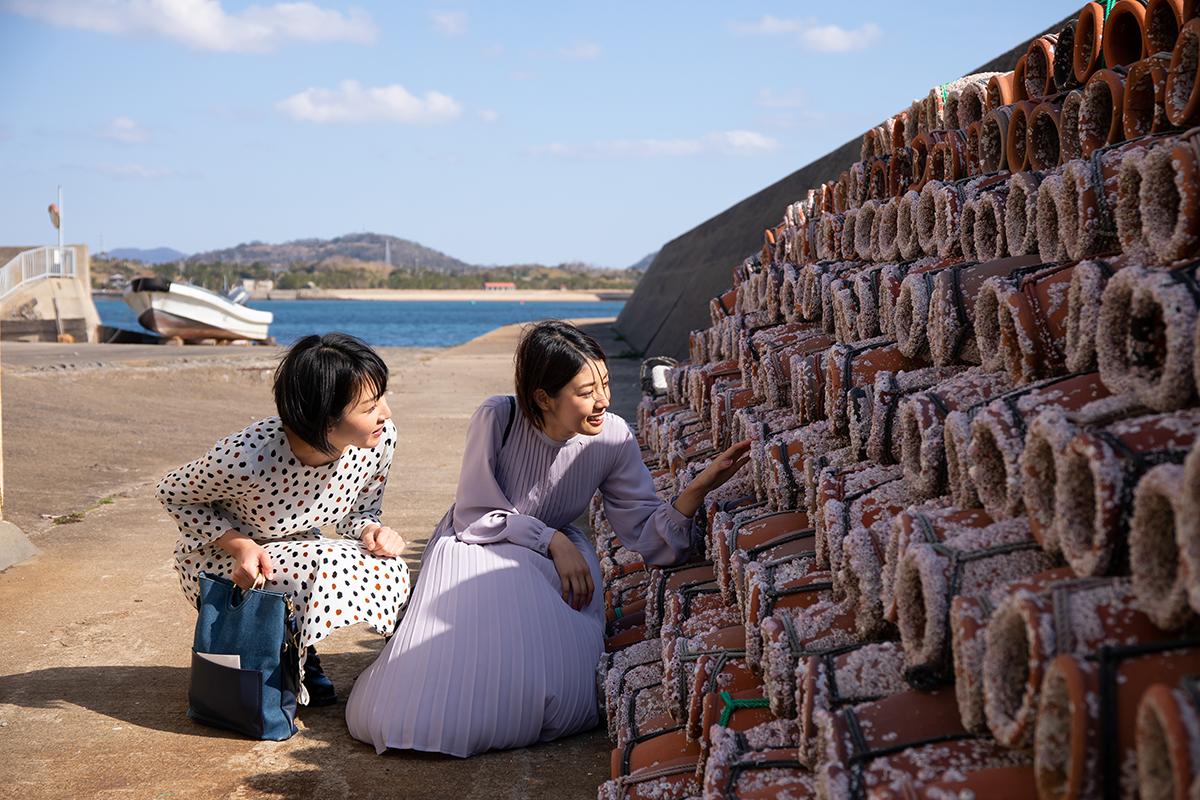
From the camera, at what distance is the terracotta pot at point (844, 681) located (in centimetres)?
197

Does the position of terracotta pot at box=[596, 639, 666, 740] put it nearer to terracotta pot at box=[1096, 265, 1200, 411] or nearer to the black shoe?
the black shoe

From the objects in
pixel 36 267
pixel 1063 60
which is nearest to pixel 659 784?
pixel 1063 60

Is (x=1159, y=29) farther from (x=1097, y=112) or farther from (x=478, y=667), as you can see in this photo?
(x=478, y=667)

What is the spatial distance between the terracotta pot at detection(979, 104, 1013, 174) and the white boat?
34543 mm

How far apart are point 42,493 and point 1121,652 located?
685 centimetres

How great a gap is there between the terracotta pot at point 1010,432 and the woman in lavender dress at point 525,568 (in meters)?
1.57

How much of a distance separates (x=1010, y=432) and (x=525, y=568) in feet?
5.82

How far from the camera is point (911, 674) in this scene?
187 cm

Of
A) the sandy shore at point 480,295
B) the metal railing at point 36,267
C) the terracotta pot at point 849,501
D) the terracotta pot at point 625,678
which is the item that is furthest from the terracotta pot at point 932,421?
the sandy shore at point 480,295

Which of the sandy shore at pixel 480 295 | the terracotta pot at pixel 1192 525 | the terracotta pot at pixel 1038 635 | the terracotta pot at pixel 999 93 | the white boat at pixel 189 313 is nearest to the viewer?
the terracotta pot at pixel 1192 525

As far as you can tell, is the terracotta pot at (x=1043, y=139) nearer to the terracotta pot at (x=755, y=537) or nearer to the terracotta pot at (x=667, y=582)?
the terracotta pot at (x=755, y=537)

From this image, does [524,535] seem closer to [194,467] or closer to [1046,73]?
[194,467]

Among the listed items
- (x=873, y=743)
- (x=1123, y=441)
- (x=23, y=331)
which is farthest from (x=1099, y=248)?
(x=23, y=331)

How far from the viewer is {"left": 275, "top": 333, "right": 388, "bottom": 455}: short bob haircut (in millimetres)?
3223
